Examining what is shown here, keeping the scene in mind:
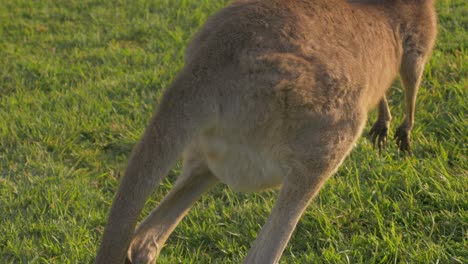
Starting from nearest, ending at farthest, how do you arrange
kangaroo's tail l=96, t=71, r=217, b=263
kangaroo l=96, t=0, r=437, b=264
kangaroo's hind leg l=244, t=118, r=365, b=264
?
1. kangaroo's tail l=96, t=71, r=217, b=263
2. kangaroo l=96, t=0, r=437, b=264
3. kangaroo's hind leg l=244, t=118, r=365, b=264

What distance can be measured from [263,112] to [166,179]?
1813 mm

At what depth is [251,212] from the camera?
411 cm

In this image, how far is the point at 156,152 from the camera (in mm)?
2754

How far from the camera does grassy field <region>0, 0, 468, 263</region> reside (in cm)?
385

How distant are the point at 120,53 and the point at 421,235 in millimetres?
3424

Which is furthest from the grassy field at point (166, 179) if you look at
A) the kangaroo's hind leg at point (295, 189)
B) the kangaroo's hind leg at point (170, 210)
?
the kangaroo's hind leg at point (295, 189)

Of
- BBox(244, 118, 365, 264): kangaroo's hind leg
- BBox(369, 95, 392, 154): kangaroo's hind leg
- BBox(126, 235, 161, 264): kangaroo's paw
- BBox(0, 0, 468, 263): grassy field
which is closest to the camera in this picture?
BBox(244, 118, 365, 264): kangaroo's hind leg

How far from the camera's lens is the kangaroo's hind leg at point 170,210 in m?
3.53

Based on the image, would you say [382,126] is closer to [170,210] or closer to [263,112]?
[170,210]

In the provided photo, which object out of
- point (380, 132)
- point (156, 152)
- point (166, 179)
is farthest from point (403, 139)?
point (156, 152)

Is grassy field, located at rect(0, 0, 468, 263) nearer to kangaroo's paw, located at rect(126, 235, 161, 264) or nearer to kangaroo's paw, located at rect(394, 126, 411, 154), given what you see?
kangaroo's paw, located at rect(394, 126, 411, 154)

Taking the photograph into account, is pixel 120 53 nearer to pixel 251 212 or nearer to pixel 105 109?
pixel 105 109

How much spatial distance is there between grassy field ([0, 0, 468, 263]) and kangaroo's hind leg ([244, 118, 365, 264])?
2.32 feet

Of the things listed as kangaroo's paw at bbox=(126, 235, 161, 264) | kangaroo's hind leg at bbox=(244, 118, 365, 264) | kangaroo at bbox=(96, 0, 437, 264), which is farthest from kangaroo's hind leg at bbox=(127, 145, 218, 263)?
kangaroo's hind leg at bbox=(244, 118, 365, 264)
